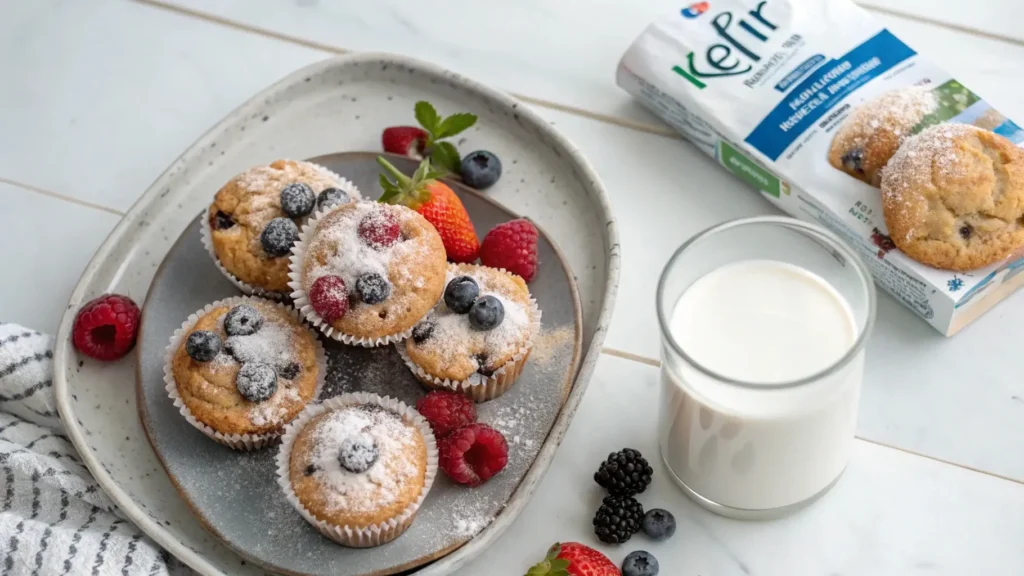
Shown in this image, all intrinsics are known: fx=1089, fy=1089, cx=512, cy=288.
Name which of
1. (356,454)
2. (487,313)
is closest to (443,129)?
(487,313)

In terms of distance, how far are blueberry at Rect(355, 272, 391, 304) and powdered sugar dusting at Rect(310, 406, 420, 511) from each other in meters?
0.17

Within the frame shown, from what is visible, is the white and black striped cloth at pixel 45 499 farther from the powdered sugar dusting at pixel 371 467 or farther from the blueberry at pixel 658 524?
the blueberry at pixel 658 524

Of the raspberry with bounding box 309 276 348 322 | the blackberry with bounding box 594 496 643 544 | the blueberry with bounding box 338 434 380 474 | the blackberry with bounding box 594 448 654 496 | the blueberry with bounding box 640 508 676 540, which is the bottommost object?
the blueberry with bounding box 640 508 676 540

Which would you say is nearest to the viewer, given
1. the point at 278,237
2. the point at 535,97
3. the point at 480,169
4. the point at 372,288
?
the point at 372,288

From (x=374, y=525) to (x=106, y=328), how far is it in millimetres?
630

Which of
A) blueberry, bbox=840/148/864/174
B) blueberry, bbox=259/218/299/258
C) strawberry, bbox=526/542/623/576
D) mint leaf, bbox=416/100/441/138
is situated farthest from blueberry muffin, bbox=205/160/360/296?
blueberry, bbox=840/148/864/174

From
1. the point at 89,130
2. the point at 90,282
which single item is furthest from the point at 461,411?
the point at 89,130

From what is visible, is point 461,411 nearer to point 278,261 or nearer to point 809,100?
point 278,261

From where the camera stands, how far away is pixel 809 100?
195cm

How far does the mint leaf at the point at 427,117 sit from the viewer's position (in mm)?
2012

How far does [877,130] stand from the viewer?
1.87 meters

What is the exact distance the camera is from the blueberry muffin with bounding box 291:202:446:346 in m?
1.69

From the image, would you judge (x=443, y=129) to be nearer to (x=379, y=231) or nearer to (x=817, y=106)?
(x=379, y=231)

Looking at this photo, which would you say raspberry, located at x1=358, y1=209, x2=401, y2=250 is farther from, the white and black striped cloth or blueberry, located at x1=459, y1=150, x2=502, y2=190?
the white and black striped cloth
